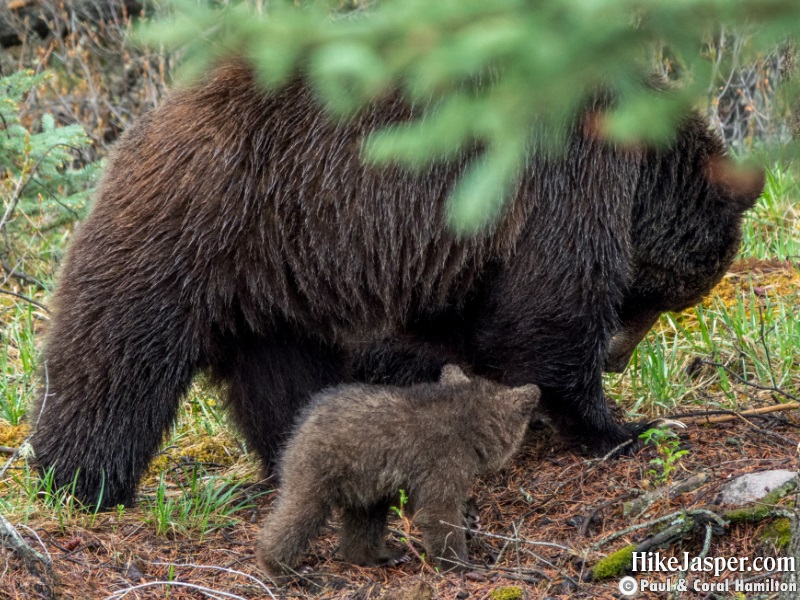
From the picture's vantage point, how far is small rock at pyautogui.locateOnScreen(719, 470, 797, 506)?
3.77m

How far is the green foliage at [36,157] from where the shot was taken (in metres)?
6.42

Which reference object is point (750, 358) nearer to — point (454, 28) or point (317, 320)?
point (317, 320)

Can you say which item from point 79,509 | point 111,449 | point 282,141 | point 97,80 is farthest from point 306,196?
point 97,80

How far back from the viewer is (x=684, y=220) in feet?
16.8

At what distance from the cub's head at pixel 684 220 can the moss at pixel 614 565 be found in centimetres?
180

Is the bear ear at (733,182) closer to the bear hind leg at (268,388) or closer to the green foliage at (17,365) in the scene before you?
the bear hind leg at (268,388)

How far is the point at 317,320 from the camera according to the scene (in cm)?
484

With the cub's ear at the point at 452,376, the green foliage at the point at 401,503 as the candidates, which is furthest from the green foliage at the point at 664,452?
the green foliage at the point at 401,503

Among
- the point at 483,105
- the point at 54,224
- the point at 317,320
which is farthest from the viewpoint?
the point at 54,224

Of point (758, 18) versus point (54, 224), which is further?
point (54, 224)

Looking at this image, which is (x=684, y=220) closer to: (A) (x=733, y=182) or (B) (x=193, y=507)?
(A) (x=733, y=182)

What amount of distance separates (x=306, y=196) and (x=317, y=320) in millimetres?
642

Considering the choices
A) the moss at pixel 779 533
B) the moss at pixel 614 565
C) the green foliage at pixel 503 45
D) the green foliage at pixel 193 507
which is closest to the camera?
the green foliage at pixel 503 45

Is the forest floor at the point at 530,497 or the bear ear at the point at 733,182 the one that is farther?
the bear ear at the point at 733,182
